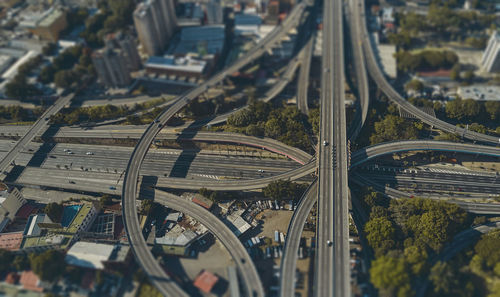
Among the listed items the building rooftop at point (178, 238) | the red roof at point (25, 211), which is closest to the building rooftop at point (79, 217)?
the red roof at point (25, 211)

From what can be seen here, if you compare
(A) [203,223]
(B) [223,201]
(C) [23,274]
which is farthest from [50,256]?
(B) [223,201]

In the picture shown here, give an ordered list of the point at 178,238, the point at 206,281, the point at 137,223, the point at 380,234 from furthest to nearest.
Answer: the point at 178,238
the point at 137,223
the point at 380,234
the point at 206,281

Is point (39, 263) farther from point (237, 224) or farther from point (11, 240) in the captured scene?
point (237, 224)

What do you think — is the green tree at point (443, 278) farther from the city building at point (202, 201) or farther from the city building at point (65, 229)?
the city building at point (65, 229)

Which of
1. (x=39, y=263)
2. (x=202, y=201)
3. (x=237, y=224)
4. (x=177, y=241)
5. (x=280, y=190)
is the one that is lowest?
(x=39, y=263)

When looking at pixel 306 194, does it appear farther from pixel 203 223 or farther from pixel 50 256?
pixel 50 256

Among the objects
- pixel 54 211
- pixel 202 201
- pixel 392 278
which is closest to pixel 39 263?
pixel 54 211
